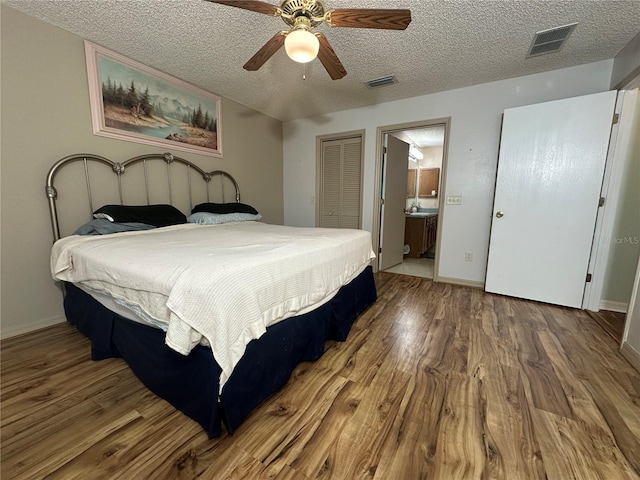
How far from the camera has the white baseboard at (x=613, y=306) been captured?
2.42 m

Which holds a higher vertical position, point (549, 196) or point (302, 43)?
point (302, 43)

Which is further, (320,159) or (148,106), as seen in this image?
(320,159)

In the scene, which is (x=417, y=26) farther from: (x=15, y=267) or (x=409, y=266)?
(x=15, y=267)

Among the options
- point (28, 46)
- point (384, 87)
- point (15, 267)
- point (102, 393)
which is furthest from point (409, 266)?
point (28, 46)

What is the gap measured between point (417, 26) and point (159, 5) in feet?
6.17

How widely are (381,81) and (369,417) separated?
3138 mm

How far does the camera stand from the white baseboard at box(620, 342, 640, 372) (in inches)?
62.7

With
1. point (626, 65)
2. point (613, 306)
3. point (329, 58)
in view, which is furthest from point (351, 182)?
point (613, 306)

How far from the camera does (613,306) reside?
8.05 feet

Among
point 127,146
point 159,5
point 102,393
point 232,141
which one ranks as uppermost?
point 159,5

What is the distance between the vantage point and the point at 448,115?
3.13 meters

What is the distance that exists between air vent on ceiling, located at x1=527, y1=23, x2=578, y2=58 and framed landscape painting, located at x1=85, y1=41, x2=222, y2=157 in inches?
129

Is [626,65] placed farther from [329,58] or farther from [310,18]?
[310,18]

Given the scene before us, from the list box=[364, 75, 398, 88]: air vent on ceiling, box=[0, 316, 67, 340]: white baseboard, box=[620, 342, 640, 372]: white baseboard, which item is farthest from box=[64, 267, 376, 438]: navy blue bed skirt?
box=[364, 75, 398, 88]: air vent on ceiling
